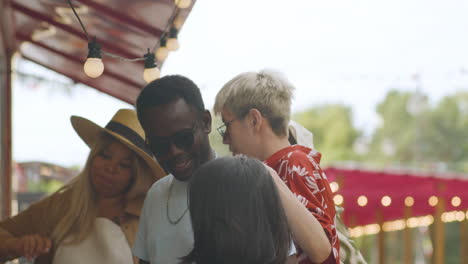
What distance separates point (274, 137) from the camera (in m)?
2.07

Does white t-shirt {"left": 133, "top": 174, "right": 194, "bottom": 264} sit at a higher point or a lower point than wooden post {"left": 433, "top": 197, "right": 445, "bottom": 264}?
higher

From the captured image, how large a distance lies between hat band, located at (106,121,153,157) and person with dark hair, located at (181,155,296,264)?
1334 mm

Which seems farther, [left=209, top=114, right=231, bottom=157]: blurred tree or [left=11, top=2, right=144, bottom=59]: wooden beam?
[left=11, top=2, right=144, bottom=59]: wooden beam

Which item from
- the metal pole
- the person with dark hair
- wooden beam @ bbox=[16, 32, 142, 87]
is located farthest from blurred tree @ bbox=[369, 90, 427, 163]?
the person with dark hair

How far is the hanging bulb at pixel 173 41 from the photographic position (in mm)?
3938

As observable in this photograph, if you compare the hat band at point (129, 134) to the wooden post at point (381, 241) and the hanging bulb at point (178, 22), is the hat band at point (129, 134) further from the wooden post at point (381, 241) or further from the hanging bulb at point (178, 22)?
the wooden post at point (381, 241)

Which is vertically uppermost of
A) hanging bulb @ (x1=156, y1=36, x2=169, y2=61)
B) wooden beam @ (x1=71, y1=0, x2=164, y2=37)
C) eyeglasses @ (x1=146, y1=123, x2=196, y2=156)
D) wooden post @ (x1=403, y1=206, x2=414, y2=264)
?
eyeglasses @ (x1=146, y1=123, x2=196, y2=156)

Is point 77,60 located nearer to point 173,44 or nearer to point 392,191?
point 173,44

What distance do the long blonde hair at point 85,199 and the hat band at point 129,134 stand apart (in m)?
0.05

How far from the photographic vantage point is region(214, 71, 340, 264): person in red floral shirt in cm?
188

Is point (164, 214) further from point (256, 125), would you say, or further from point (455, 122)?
point (455, 122)

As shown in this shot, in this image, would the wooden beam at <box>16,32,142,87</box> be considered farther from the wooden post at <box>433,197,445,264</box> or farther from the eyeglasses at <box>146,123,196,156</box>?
the wooden post at <box>433,197,445,264</box>

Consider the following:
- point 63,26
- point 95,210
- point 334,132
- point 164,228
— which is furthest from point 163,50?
point 334,132

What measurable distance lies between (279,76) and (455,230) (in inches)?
1104
